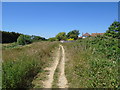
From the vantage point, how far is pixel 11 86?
3707 millimetres

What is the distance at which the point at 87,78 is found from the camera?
4.48 metres

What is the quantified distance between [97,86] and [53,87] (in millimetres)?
1599

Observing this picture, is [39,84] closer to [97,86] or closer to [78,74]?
[78,74]

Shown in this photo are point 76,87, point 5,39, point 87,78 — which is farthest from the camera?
point 5,39

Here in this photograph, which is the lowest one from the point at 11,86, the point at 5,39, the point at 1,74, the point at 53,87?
the point at 53,87

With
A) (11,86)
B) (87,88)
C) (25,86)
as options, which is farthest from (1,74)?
(87,88)

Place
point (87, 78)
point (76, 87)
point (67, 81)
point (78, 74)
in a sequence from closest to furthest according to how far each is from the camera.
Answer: point (76, 87), point (87, 78), point (67, 81), point (78, 74)

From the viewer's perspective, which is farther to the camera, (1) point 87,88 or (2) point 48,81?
(2) point 48,81

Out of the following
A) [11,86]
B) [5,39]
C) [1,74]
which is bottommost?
[11,86]

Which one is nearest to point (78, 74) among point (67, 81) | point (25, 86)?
point (67, 81)

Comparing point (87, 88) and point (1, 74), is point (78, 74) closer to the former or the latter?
point (87, 88)

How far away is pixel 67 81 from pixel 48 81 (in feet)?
2.68

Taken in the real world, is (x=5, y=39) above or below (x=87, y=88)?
above

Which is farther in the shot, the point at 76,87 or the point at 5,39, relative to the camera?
the point at 5,39
